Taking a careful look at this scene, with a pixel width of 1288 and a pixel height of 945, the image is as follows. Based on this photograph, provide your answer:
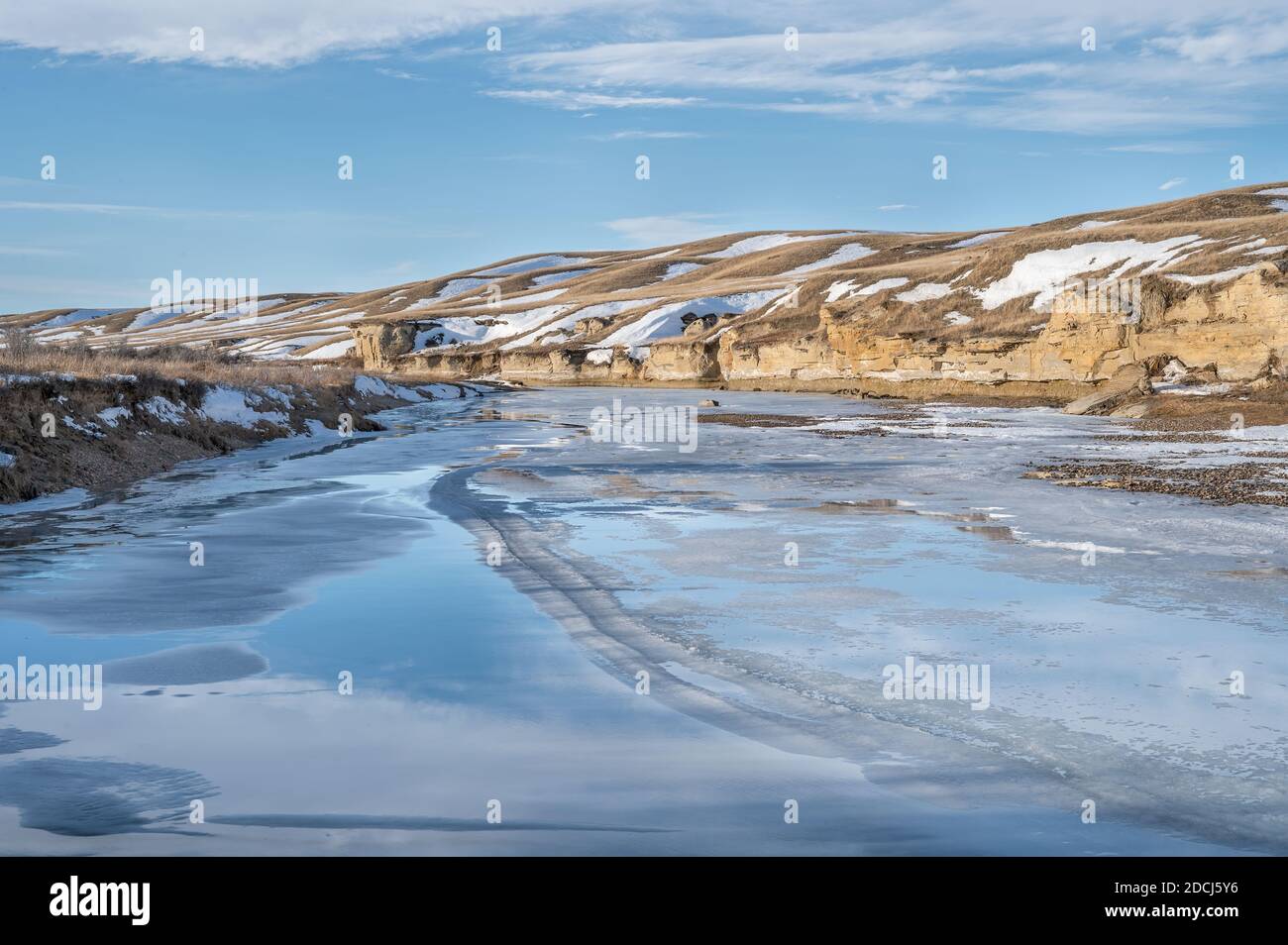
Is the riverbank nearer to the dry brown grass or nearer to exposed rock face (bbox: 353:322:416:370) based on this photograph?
the dry brown grass

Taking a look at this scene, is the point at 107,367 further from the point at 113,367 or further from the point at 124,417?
the point at 124,417

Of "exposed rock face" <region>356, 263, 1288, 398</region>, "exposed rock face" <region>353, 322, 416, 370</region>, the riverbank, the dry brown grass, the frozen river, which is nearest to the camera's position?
the frozen river

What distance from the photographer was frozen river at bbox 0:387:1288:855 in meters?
4.27

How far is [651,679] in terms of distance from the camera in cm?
626

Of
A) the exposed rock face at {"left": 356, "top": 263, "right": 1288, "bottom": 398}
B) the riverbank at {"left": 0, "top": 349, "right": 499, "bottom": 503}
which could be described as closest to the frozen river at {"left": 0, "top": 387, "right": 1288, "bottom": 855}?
the riverbank at {"left": 0, "top": 349, "right": 499, "bottom": 503}

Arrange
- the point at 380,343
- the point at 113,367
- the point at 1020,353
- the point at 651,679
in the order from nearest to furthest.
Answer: the point at 651,679, the point at 113,367, the point at 1020,353, the point at 380,343

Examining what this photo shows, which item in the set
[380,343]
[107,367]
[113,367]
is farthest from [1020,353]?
[380,343]

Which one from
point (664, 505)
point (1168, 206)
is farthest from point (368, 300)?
point (664, 505)

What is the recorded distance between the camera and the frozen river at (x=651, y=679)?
427 centimetres

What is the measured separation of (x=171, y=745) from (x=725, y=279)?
125 metres

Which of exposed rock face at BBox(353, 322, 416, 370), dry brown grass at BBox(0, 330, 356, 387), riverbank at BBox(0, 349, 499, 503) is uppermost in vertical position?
exposed rock face at BBox(353, 322, 416, 370)

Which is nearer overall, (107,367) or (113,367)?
(107,367)

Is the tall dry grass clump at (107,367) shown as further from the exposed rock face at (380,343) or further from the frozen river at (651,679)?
the exposed rock face at (380,343)
